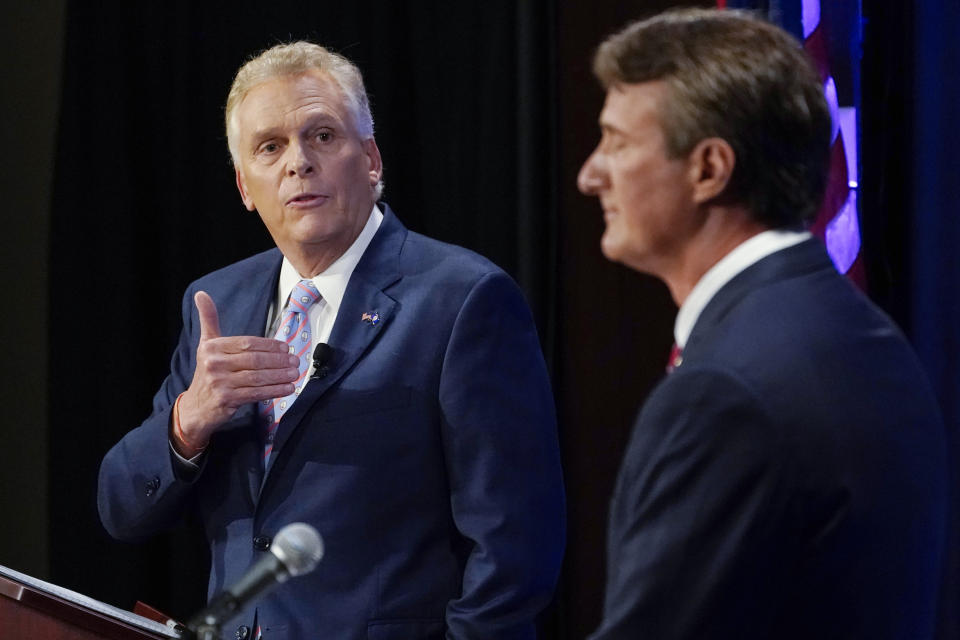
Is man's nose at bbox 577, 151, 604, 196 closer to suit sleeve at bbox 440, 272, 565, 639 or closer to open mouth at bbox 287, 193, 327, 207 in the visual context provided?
suit sleeve at bbox 440, 272, 565, 639

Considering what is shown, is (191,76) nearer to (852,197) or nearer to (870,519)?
(852,197)

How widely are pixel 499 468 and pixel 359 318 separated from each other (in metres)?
0.34

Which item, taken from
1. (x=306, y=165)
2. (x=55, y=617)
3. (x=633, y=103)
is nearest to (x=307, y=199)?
(x=306, y=165)

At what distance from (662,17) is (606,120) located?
0.42ft

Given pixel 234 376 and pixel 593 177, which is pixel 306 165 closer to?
pixel 234 376

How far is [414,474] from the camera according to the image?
1.91m

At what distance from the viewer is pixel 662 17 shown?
133cm

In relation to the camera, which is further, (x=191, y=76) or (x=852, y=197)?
(x=191, y=76)

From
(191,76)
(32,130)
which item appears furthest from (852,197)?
A: (32,130)

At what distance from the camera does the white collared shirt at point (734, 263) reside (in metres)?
1.22

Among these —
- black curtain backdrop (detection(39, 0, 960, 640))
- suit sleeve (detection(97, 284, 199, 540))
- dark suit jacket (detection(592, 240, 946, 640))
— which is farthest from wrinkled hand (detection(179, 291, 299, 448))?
black curtain backdrop (detection(39, 0, 960, 640))

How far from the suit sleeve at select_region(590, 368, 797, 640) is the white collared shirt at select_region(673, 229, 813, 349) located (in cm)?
14

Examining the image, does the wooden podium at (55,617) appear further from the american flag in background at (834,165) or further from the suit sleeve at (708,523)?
the american flag in background at (834,165)

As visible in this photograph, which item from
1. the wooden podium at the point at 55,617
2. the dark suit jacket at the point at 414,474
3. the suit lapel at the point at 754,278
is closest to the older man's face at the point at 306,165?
the dark suit jacket at the point at 414,474
